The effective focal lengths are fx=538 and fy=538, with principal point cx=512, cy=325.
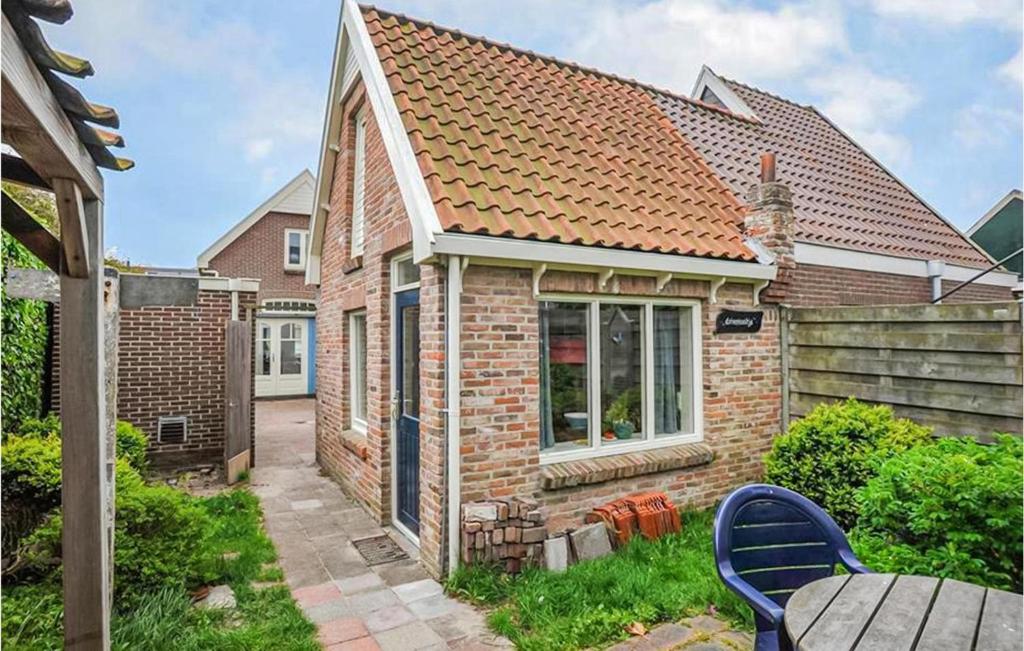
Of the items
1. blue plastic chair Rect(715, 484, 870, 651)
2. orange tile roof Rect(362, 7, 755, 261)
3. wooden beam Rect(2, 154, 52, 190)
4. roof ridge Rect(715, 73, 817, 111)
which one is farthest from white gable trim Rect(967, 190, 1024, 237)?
wooden beam Rect(2, 154, 52, 190)

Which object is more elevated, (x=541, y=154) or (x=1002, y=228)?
(x=1002, y=228)

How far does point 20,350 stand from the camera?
6164mm

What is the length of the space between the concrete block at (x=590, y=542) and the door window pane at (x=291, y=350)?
17.0m

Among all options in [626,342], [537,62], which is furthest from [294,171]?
[626,342]

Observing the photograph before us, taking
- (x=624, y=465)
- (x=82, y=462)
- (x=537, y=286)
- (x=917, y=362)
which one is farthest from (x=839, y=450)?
(x=82, y=462)

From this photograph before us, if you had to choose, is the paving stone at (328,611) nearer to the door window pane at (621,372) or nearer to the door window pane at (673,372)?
the door window pane at (621,372)

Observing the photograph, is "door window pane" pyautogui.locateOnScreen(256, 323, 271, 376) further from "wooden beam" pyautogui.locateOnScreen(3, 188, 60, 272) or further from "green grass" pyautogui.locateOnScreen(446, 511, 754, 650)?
"wooden beam" pyautogui.locateOnScreen(3, 188, 60, 272)

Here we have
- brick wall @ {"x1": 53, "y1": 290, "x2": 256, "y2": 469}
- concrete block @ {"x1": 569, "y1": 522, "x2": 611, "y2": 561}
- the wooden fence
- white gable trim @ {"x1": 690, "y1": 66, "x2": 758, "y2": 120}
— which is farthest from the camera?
white gable trim @ {"x1": 690, "y1": 66, "x2": 758, "y2": 120}

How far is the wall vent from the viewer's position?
870cm

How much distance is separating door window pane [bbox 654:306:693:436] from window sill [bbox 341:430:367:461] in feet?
11.3

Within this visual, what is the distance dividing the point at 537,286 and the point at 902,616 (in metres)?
3.34

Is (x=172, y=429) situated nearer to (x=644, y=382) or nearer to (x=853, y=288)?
(x=644, y=382)

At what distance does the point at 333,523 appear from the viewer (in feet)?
20.3

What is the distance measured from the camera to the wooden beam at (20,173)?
2594 millimetres
